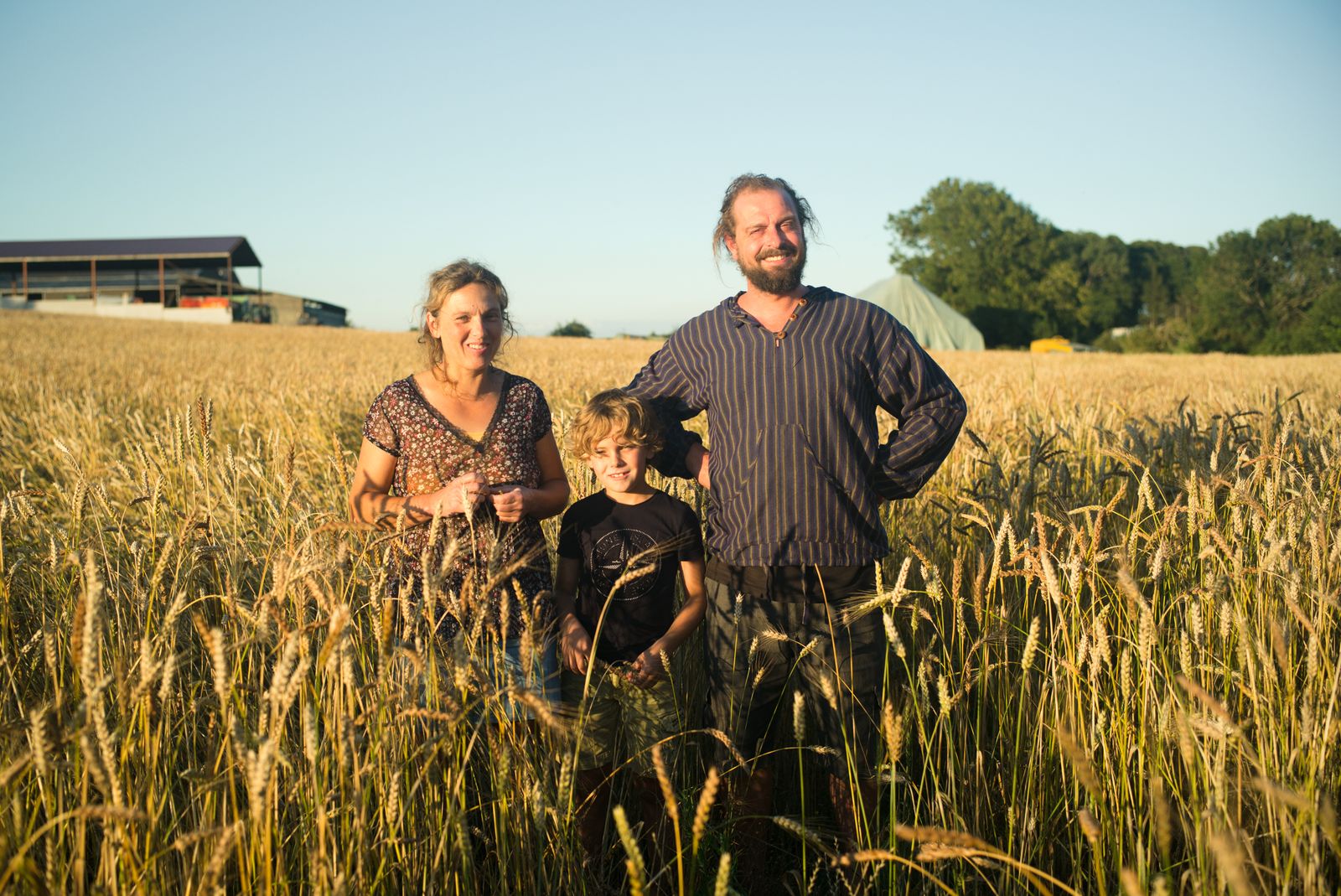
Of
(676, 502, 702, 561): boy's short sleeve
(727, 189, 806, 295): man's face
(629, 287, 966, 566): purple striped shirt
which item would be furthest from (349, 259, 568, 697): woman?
(727, 189, 806, 295): man's face

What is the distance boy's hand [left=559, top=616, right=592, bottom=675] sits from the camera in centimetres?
223

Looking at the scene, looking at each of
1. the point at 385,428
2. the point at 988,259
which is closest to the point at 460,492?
the point at 385,428

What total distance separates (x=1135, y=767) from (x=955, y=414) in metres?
0.99

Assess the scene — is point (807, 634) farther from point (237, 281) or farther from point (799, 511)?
point (237, 281)

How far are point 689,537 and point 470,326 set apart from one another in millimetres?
849

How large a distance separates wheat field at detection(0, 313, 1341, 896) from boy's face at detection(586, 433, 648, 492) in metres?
0.60

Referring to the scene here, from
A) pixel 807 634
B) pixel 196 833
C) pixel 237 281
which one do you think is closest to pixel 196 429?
pixel 196 833

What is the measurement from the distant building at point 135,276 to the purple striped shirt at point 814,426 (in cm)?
4862

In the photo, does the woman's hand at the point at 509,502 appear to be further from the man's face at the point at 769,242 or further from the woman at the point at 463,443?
the man's face at the point at 769,242

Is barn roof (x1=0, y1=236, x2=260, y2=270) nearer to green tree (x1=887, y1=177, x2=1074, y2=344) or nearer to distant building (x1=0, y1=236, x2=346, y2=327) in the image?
distant building (x1=0, y1=236, x2=346, y2=327)

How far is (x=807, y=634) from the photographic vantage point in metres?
2.33

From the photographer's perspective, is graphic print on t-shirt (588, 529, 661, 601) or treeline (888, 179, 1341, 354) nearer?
graphic print on t-shirt (588, 529, 661, 601)

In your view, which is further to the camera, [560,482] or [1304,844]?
[560,482]

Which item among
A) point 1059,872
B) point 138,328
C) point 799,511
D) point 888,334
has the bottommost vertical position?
Answer: point 1059,872
